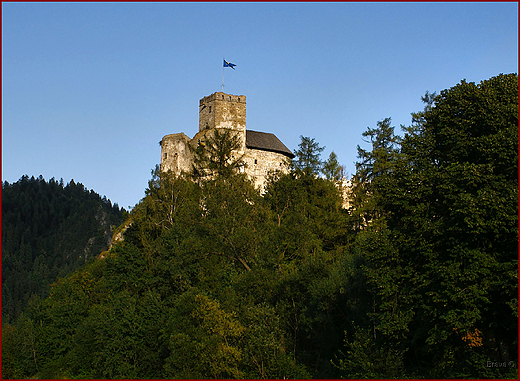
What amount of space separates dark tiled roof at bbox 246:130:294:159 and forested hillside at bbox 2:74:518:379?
209 inches

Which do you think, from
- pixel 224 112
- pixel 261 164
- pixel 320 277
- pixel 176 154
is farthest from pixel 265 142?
pixel 320 277

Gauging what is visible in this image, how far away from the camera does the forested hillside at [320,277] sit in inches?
773

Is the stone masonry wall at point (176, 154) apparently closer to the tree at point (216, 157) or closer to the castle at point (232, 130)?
the castle at point (232, 130)

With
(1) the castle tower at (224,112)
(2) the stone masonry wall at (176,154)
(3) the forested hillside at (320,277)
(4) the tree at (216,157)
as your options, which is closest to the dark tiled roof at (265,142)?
(1) the castle tower at (224,112)

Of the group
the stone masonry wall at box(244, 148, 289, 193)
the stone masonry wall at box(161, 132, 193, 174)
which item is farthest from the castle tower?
the stone masonry wall at box(161, 132, 193, 174)

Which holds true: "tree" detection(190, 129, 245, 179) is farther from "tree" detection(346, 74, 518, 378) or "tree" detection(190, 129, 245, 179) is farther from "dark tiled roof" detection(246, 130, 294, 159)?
"tree" detection(346, 74, 518, 378)

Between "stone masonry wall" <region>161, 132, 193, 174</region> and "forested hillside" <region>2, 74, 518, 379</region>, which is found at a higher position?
"stone masonry wall" <region>161, 132, 193, 174</region>

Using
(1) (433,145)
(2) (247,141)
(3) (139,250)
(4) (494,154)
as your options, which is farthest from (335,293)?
(2) (247,141)

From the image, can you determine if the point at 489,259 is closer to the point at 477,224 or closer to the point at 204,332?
the point at 477,224

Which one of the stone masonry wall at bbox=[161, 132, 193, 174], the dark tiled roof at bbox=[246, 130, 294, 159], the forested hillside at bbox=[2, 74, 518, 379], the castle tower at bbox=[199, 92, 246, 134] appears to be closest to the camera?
the forested hillside at bbox=[2, 74, 518, 379]

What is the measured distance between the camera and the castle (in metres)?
56.4

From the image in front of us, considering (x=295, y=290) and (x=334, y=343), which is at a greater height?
(x=295, y=290)

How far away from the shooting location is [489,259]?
750 inches

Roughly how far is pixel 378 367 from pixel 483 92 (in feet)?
38.1
